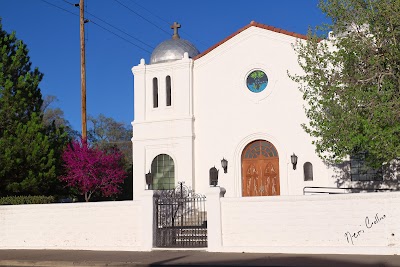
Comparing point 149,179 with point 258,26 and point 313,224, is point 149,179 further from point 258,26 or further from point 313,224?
point 313,224

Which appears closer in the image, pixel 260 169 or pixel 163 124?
pixel 260 169

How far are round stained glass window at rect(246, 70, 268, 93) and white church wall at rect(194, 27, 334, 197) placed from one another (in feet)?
0.61

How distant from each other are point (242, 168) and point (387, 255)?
31.4 feet

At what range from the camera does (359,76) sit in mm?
15312

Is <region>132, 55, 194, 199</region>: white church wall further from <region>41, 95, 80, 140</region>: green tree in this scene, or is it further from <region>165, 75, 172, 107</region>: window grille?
<region>41, 95, 80, 140</region>: green tree

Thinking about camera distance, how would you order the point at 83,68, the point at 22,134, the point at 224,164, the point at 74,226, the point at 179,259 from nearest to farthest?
the point at 179,259, the point at 74,226, the point at 22,134, the point at 224,164, the point at 83,68

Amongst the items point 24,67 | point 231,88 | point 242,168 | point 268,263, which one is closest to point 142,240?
point 268,263

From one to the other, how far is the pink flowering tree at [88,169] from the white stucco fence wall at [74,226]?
11.0ft

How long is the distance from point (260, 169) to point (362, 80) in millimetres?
8276

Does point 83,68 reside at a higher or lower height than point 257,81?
higher

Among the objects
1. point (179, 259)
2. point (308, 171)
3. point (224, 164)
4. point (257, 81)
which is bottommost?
point (179, 259)

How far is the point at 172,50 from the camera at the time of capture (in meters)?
25.3

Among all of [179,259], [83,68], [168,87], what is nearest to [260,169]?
[168,87]

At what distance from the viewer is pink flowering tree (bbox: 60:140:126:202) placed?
2195 cm
